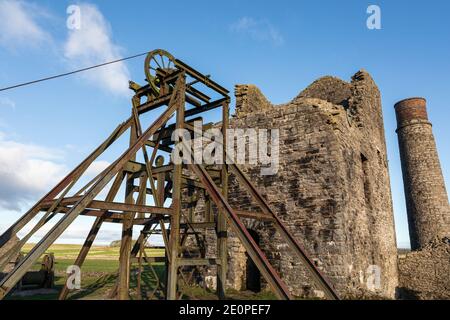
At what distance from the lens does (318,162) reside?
9.92 metres

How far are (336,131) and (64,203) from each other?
7.86 m

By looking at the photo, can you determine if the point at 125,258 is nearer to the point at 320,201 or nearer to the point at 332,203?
the point at 320,201

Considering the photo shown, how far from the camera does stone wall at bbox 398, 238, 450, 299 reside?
42.2 ft

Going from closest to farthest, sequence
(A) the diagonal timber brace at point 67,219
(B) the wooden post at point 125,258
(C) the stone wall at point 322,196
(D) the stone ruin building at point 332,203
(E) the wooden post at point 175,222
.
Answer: (A) the diagonal timber brace at point 67,219 → (E) the wooden post at point 175,222 → (B) the wooden post at point 125,258 → (C) the stone wall at point 322,196 → (D) the stone ruin building at point 332,203

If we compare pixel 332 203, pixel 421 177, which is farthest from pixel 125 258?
pixel 421 177

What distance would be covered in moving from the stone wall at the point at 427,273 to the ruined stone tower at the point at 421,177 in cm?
473

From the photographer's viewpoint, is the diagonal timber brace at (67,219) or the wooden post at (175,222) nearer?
the diagonal timber brace at (67,219)

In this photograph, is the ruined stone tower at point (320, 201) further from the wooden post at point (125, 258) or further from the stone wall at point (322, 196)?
the wooden post at point (125, 258)

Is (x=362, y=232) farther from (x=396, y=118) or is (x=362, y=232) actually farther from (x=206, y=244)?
(x=396, y=118)

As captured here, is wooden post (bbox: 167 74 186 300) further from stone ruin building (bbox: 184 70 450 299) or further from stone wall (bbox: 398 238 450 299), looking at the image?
stone wall (bbox: 398 238 450 299)

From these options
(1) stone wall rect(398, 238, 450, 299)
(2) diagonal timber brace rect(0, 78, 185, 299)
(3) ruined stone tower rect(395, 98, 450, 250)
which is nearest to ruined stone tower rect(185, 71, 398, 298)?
(1) stone wall rect(398, 238, 450, 299)

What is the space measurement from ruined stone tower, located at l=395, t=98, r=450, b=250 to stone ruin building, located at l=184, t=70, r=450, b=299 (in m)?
5.15

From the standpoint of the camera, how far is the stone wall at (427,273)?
12.9 m

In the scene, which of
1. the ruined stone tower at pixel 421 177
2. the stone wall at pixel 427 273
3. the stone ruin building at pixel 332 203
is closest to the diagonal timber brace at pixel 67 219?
the stone ruin building at pixel 332 203
